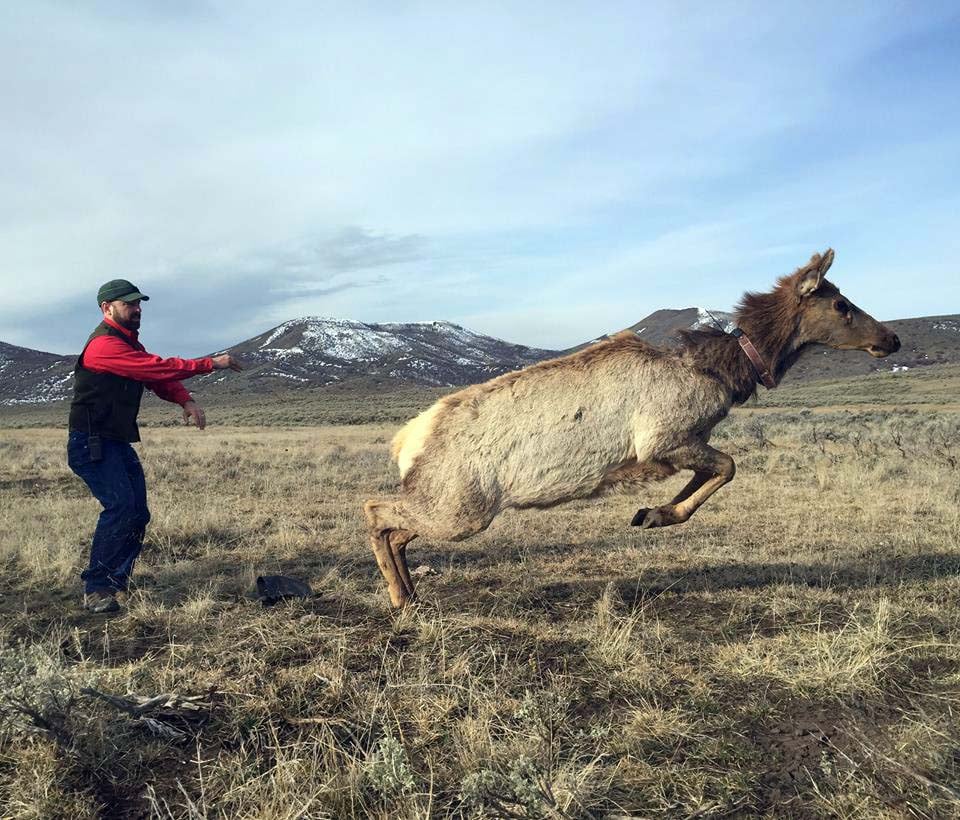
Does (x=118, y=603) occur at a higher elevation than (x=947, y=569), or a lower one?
higher

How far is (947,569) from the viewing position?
6324 millimetres

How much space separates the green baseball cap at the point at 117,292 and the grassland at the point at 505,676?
2478 millimetres

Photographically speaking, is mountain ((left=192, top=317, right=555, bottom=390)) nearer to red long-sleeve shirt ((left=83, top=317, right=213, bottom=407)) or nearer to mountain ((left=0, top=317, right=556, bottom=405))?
mountain ((left=0, top=317, right=556, bottom=405))

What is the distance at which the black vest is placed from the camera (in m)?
5.75

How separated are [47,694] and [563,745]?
246 cm

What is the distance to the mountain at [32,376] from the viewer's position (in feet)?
325

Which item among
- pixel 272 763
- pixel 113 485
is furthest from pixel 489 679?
pixel 113 485

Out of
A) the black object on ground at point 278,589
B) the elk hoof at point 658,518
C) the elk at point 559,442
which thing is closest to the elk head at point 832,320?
the elk at point 559,442

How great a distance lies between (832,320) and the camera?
6.60 m

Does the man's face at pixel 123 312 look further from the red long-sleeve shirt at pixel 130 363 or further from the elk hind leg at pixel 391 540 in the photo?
the elk hind leg at pixel 391 540

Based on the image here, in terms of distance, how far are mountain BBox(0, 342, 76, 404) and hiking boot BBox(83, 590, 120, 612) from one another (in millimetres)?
100831

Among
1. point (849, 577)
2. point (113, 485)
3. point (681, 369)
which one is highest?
point (681, 369)

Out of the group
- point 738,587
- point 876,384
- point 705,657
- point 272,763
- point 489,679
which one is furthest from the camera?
point 876,384

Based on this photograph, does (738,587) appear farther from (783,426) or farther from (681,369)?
(783,426)
